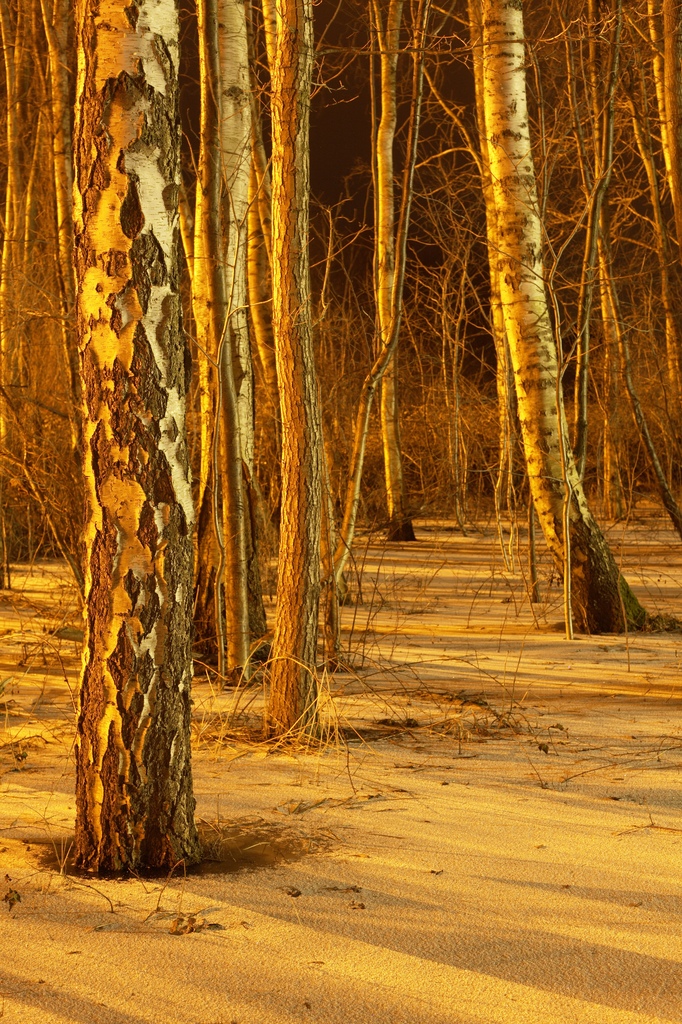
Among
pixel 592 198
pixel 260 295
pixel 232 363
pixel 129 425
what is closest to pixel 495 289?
pixel 260 295

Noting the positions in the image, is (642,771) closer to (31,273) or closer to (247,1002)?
(247,1002)

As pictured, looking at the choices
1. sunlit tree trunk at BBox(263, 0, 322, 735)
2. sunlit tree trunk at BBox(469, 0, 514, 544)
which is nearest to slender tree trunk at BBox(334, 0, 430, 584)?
sunlit tree trunk at BBox(263, 0, 322, 735)

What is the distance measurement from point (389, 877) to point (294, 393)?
228 centimetres

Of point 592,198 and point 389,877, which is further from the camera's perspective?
point 592,198

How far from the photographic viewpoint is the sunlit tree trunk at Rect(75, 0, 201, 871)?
122 inches

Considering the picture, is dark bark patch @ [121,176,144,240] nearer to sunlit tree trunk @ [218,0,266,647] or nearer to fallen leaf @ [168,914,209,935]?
fallen leaf @ [168,914,209,935]

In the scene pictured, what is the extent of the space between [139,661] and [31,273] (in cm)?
1171

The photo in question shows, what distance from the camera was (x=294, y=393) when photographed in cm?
493

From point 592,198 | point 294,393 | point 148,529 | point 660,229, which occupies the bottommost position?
point 148,529

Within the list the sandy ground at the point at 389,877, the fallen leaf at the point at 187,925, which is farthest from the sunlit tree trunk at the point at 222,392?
the fallen leaf at the point at 187,925

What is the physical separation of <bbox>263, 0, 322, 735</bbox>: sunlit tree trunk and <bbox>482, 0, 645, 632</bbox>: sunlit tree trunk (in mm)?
3294

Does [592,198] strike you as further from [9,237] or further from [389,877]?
[9,237]

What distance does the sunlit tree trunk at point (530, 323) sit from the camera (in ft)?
26.2

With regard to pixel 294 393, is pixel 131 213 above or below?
above
